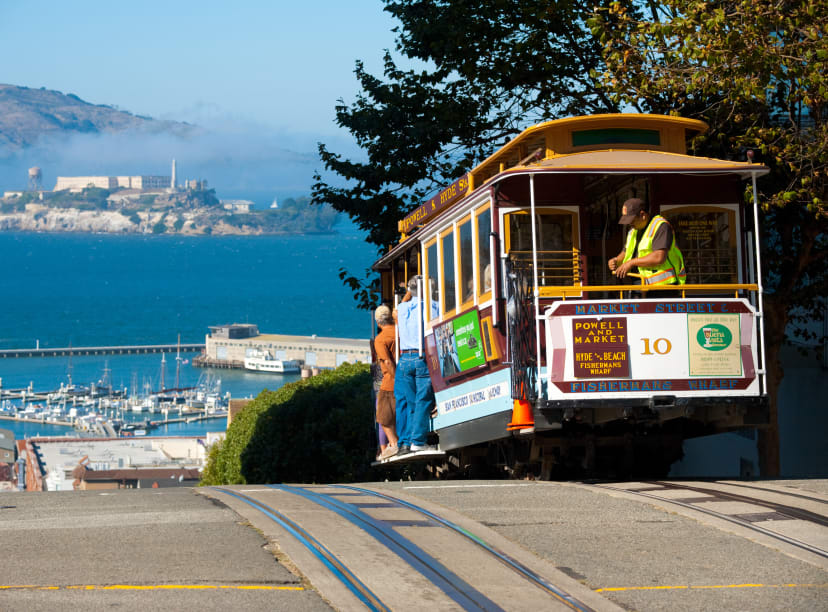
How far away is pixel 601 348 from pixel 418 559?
4487 millimetres

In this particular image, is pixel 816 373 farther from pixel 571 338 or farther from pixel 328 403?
pixel 328 403

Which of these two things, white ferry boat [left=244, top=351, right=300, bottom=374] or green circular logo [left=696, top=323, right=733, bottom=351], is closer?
green circular logo [left=696, top=323, right=733, bottom=351]

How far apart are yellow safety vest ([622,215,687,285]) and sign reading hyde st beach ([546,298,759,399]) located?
273mm

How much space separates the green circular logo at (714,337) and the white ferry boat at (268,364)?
466ft

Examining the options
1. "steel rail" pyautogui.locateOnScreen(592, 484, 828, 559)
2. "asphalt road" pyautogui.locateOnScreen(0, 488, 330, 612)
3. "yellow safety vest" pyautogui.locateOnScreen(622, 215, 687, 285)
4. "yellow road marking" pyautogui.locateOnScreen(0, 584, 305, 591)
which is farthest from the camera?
"yellow safety vest" pyautogui.locateOnScreen(622, 215, 687, 285)

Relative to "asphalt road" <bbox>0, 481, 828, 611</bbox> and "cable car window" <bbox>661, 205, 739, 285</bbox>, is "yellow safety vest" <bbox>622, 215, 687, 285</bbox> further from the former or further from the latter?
"asphalt road" <bbox>0, 481, 828, 611</bbox>

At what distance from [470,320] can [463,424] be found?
140cm

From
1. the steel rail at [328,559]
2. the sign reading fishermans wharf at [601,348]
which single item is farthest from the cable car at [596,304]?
the steel rail at [328,559]

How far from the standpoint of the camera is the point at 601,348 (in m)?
12.0

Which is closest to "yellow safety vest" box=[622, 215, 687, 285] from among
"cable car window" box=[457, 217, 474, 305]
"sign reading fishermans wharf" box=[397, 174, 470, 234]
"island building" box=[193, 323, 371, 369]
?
"cable car window" box=[457, 217, 474, 305]

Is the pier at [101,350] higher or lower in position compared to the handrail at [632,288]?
higher

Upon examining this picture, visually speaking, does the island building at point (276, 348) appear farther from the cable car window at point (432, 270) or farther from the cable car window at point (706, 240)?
the cable car window at point (706, 240)

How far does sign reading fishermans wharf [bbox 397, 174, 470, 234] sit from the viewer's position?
14305 millimetres

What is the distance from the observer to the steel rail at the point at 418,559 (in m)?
7.05
